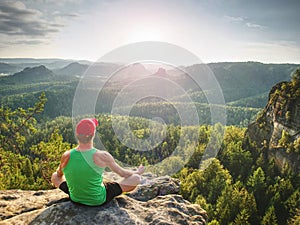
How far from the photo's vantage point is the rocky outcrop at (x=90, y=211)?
620 cm

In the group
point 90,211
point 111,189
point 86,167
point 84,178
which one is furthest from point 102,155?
point 90,211

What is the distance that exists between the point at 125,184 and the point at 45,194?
108 inches

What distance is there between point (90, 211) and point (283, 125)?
144ft

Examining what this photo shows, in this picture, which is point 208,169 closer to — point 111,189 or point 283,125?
point 283,125

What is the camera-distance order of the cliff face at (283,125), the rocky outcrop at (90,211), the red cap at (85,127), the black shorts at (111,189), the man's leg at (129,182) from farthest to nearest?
the cliff face at (283,125), the man's leg at (129,182), the black shorts at (111,189), the rocky outcrop at (90,211), the red cap at (85,127)

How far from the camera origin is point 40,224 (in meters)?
6.02

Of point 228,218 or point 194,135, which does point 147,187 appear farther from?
point 194,135

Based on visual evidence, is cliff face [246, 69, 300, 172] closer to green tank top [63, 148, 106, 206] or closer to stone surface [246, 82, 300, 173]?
stone surface [246, 82, 300, 173]

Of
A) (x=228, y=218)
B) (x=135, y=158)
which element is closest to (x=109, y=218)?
(x=228, y=218)

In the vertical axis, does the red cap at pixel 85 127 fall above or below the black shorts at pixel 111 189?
above

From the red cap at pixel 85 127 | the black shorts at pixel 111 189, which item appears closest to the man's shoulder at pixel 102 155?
the red cap at pixel 85 127

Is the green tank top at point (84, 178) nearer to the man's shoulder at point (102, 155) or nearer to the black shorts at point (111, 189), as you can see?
the man's shoulder at point (102, 155)

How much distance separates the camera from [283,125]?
44.2m

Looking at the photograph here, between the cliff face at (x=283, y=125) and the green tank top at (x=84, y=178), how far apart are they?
40130 millimetres
